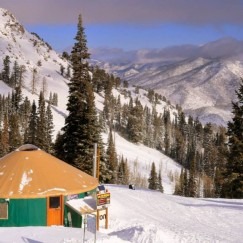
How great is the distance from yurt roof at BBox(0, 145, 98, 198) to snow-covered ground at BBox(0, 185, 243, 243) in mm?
2262

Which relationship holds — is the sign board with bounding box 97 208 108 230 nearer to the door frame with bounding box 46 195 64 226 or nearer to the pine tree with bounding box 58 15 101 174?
the door frame with bounding box 46 195 64 226

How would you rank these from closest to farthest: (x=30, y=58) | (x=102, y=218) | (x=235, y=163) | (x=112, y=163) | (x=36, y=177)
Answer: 1. (x=36, y=177)
2. (x=102, y=218)
3. (x=235, y=163)
4. (x=112, y=163)
5. (x=30, y=58)

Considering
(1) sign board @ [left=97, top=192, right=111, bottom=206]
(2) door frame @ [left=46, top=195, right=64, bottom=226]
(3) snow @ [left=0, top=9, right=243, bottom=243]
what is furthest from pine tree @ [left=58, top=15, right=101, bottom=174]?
(1) sign board @ [left=97, top=192, right=111, bottom=206]

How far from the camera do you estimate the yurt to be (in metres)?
21.2

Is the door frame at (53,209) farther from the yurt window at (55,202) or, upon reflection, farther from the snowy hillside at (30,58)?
the snowy hillside at (30,58)

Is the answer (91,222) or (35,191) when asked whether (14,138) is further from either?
(91,222)

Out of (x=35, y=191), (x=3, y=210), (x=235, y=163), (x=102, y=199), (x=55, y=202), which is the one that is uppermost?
(x=235, y=163)

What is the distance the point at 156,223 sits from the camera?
78.5ft

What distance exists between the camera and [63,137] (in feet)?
123

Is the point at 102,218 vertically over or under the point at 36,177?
under

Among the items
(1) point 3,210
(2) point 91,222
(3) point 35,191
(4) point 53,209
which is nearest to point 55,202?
(4) point 53,209

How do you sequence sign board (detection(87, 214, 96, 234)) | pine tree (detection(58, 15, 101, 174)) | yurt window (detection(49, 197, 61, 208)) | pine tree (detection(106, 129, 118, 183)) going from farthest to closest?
pine tree (detection(106, 129, 118, 183)), pine tree (detection(58, 15, 101, 174)), yurt window (detection(49, 197, 61, 208)), sign board (detection(87, 214, 96, 234))

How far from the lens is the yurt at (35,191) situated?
69.5 feet

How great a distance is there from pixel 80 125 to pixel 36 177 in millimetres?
14342
